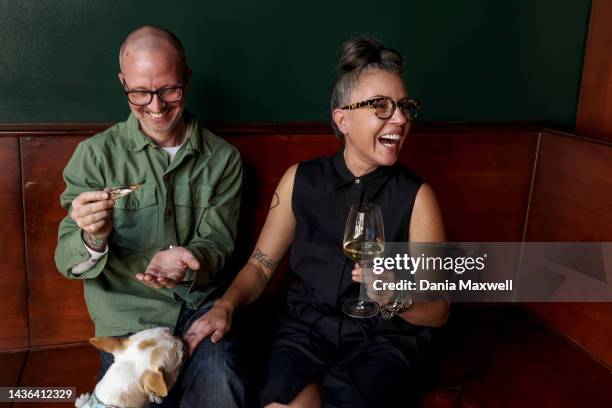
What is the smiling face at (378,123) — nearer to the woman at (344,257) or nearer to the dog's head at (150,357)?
the woman at (344,257)

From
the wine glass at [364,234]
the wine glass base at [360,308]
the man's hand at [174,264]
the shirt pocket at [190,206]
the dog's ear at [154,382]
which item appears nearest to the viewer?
the dog's ear at [154,382]

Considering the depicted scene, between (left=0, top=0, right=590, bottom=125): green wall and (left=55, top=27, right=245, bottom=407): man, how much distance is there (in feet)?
1.26

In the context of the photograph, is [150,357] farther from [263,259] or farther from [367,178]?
[367,178]

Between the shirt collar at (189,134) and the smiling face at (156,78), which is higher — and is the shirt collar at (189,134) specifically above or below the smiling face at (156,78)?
below

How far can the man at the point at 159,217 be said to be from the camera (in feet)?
6.10

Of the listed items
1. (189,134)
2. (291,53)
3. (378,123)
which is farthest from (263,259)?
(291,53)

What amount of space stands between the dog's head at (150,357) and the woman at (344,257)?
0.46 ft

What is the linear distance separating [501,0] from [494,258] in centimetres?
120

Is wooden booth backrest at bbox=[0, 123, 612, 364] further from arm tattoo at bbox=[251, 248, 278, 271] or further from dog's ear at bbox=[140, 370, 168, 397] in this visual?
dog's ear at bbox=[140, 370, 168, 397]

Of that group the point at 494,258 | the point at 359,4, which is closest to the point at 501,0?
the point at 359,4

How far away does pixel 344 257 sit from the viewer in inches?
79.8

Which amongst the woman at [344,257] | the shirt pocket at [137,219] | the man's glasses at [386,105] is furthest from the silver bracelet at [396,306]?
the shirt pocket at [137,219]

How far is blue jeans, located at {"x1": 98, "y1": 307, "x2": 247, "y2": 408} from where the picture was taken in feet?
5.87

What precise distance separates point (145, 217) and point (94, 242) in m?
0.25
